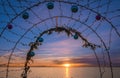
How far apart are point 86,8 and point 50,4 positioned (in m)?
1.28

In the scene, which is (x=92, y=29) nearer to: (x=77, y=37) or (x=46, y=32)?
(x=77, y=37)

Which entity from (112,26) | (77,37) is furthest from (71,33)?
(112,26)

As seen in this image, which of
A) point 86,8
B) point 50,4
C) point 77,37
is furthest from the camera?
point 77,37

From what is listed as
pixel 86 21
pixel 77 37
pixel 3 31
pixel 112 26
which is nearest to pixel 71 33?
pixel 77 37

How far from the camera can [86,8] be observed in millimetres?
8828

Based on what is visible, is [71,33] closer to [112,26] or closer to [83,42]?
[83,42]

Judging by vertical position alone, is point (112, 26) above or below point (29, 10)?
below

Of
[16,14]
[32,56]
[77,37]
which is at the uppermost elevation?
[16,14]

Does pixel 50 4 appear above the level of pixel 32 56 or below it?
above

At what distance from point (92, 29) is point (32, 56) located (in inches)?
89.8

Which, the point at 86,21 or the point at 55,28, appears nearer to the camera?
the point at 86,21

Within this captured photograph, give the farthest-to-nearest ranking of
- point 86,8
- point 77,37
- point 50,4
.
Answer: point 77,37
point 86,8
point 50,4

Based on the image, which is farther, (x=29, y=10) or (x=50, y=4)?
(x=29, y=10)

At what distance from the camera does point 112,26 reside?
8.98m
